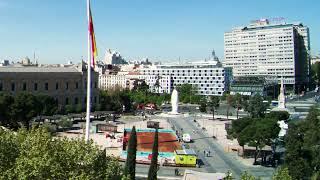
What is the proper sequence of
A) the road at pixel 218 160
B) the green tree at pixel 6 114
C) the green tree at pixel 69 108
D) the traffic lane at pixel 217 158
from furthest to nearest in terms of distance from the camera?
1. the green tree at pixel 69 108
2. the green tree at pixel 6 114
3. the traffic lane at pixel 217 158
4. the road at pixel 218 160

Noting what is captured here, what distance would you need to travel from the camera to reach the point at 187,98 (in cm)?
13850

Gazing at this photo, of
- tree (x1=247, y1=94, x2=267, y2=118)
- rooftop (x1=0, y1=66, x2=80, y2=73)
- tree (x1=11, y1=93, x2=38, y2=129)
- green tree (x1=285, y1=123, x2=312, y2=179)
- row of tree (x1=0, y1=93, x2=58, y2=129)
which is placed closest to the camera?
green tree (x1=285, y1=123, x2=312, y2=179)

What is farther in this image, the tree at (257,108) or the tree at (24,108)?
the tree at (257,108)

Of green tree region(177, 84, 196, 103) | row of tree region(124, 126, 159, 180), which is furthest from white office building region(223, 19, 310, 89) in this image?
row of tree region(124, 126, 159, 180)

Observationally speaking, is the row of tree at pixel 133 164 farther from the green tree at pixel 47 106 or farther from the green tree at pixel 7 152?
the green tree at pixel 47 106

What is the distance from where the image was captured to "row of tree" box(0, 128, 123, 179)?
19281 millimetres

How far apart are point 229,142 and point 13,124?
1266 inches

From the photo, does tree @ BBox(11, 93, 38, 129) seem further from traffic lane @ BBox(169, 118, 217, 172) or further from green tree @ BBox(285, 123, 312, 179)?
green tree @ BBox(285, 123, 312, 179)

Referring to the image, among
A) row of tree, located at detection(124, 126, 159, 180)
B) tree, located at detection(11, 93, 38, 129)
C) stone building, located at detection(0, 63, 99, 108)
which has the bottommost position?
row of tree, located at detection(124, 126, 159, 180)

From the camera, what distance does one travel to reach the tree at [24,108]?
63.9 m

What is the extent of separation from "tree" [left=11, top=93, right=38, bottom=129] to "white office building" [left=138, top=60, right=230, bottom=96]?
10050 cm

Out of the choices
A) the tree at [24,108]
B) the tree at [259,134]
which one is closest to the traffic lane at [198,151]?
the tree at [259,134]

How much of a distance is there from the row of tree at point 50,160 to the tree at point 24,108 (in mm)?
41110

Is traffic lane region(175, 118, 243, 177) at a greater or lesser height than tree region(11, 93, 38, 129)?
lesser
